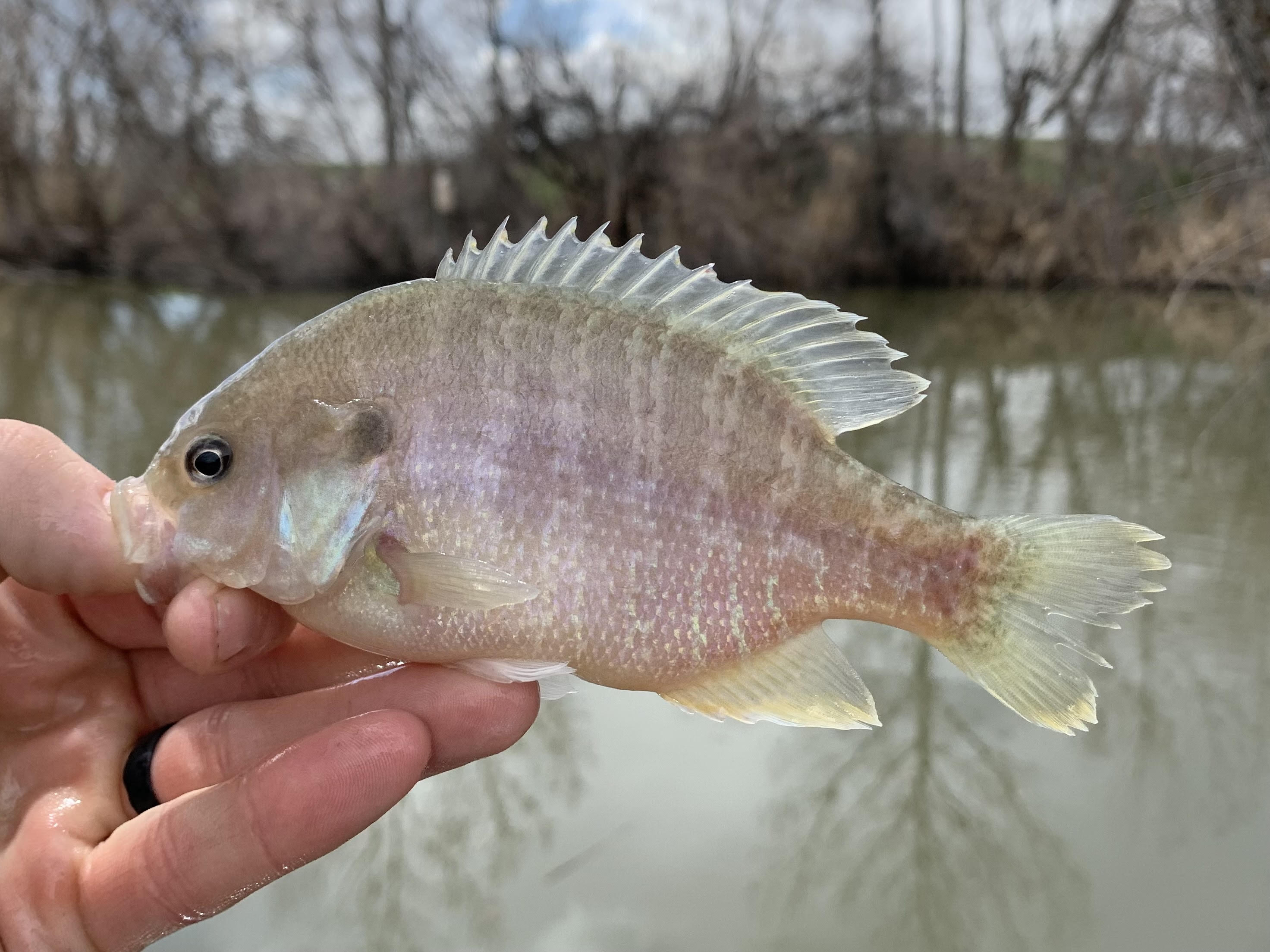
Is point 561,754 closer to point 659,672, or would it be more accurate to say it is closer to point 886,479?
point 659,672

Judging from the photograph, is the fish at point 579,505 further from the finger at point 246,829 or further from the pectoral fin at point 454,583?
the finger at point 246,829

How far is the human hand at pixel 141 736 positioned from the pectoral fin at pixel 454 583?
0.17 m

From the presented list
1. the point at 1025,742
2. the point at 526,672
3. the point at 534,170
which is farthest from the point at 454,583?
the point at 534,170

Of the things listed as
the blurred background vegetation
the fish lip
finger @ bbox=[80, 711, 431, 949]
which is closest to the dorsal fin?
the fish lip

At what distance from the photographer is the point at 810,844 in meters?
2.19

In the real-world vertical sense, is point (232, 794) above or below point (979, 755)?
above

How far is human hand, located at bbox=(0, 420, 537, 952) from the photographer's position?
4.01ft

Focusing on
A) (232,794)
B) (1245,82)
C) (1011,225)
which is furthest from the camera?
(1011,225)

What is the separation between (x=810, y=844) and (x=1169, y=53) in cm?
884

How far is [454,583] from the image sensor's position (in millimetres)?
1202

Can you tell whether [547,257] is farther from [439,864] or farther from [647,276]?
[439,864]

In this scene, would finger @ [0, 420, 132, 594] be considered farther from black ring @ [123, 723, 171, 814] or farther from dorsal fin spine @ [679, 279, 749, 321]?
dorsal fin spine @ [679, 279, 749, 321]

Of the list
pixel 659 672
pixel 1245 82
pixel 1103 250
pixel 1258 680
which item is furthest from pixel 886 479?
pixel 1103 250

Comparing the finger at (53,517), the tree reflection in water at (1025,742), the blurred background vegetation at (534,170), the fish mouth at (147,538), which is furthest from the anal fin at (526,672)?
the blurred background vegetation at (534,170)
